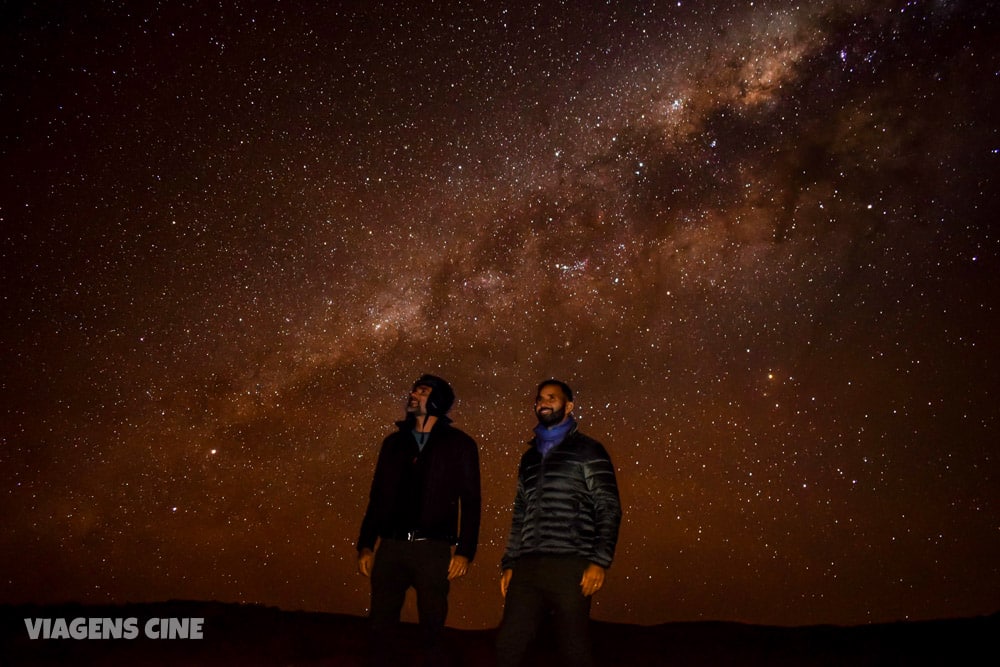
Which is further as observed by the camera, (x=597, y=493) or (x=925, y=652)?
(x=925, y=652)

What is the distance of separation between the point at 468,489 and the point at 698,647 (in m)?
5.03

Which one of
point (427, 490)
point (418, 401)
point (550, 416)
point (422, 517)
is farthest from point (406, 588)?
point (550, 416)

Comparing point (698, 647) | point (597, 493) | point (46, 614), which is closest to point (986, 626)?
point (698, 647)

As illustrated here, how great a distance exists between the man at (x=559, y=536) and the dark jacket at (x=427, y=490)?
0.37m

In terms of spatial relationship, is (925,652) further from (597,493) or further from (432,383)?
(432,383)

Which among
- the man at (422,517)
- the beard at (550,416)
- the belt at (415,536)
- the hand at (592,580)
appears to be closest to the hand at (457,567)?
Result: the man at (422,517)

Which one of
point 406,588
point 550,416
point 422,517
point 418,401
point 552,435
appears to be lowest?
point 406,588

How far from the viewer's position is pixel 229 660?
6410mm

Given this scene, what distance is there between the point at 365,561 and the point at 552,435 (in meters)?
1.47

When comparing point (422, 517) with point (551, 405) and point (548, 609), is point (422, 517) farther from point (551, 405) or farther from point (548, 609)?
point (551, 405)

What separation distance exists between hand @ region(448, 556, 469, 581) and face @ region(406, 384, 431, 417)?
0.99 m

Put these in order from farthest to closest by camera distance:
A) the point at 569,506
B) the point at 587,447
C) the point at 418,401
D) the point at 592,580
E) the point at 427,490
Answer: the point at 418,401 → the point at 427,490 → the point at 587,447 → the point at 569,506 → the point at 592,580

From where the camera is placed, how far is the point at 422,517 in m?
4.20

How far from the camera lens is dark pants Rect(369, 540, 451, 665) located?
3.97m
